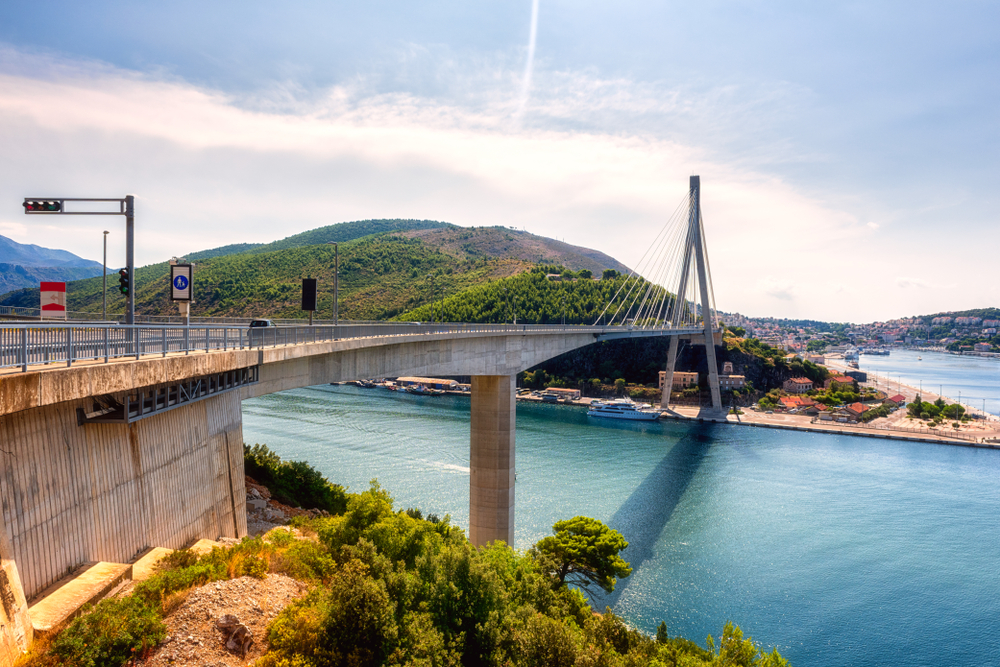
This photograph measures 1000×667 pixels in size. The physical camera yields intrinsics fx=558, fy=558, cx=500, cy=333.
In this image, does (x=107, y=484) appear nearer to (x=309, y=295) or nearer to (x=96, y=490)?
(x=96, y=490)

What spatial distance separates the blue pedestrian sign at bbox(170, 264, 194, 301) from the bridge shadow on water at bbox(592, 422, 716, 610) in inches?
767

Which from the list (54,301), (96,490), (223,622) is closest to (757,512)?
(223,622)

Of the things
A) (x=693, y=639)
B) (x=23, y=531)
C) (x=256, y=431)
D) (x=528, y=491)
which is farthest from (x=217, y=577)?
(x=256, y=431)

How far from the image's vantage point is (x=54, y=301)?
13773mm

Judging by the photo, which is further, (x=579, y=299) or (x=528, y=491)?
(x=579, y=299)

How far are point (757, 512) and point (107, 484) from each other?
1358 inches

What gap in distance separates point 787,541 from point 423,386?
5883 cm

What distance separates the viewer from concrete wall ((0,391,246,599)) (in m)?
7.70

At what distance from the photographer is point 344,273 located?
400ft

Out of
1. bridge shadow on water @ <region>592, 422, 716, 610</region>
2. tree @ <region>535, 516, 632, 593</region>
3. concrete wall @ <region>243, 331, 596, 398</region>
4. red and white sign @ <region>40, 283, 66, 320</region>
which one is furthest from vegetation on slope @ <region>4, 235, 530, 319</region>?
red and white sign @ <region>40, 283, 66, 320</region>

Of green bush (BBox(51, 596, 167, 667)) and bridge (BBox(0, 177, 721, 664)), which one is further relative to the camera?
bridge (BBox(0, 177, 721, 664))

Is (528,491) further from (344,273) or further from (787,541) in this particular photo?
(344,273)

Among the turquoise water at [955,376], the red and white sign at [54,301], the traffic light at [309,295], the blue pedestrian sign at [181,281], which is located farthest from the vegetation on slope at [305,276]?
the turquoise water at [955,376]

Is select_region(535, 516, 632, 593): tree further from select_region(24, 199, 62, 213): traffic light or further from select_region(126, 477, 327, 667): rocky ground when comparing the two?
select_region(24, 199, 62, 213): traffic light
